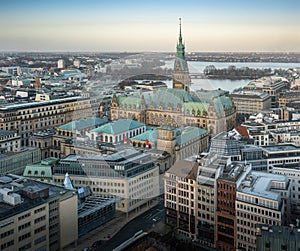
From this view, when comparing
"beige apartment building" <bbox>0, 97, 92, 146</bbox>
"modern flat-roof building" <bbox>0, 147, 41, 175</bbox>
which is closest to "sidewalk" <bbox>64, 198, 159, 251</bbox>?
"modern flat-roof building" <bbox>0, 147, 41, 175</bbox>

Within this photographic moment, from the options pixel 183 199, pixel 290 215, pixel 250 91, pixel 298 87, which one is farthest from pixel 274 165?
pixel 298 87

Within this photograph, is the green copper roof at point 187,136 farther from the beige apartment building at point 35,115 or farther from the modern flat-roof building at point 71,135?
the beige apartment building at point 35,115

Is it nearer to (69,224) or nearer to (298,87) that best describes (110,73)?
(69,224)

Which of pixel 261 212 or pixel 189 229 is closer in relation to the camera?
pixel 261 212

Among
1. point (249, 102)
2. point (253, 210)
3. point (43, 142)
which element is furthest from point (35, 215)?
point (249, 102)

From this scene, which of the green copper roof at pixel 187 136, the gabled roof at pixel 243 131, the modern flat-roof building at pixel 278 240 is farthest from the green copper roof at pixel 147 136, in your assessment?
the gabled roof at pixel 243 131
